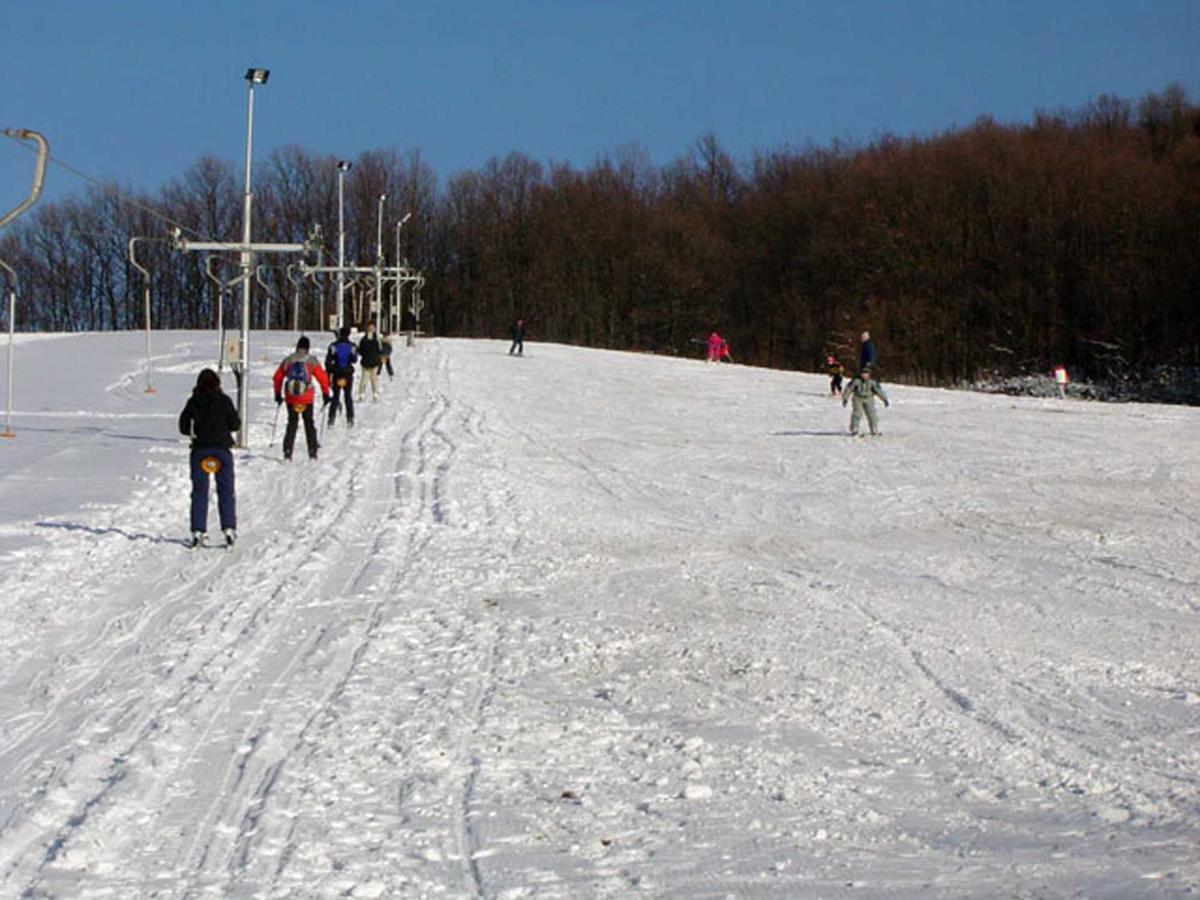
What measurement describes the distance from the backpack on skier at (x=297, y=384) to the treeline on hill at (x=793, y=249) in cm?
6615

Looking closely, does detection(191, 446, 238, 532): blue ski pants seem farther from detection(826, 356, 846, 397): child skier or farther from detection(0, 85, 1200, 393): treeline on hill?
detection(0, 85, 1200, 393): treeline on hill

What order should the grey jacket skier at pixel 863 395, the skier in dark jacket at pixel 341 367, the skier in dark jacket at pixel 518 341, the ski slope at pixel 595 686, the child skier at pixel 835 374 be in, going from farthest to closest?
the skier in dark jacket at pixel 518 341, the child skier at pixel 835 374, the grey jacket skier at pixel 863 395, the skier in dark jacket at pixel 341 367, the ski slope at pixel 595 686

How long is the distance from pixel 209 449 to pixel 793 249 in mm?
90013

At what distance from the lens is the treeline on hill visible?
87562mm

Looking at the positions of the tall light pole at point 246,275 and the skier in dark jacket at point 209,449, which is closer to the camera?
the skier in dark jacket at point 209,449

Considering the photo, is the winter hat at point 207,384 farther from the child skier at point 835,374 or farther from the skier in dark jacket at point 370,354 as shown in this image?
the child skier at point 835,374

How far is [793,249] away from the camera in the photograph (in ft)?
335

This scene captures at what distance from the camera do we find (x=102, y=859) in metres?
6.11

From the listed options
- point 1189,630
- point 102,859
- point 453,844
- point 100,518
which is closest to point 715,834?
point 453,844

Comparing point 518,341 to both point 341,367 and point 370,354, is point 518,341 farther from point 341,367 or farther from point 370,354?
point 341,367

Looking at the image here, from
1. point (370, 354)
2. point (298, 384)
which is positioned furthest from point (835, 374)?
point (298, 384)

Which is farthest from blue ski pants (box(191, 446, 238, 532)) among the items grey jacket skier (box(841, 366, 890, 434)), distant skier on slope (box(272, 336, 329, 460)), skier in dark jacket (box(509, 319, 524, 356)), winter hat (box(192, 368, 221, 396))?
skier in dark jacket (box(509, 319, 524, 356))

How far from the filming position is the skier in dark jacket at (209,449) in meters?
14.5

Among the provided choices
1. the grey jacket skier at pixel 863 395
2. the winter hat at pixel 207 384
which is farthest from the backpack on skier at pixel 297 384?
the grey jacket skier at pixel 863 395
